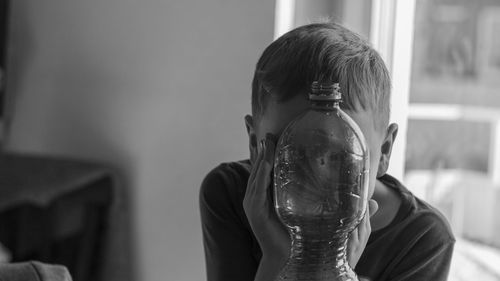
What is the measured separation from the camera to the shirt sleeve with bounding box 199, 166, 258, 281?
1138 millimetres

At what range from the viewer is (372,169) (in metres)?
0.88

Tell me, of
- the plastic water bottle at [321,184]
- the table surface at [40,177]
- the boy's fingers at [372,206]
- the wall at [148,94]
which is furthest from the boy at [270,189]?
the table surface at [40,177]

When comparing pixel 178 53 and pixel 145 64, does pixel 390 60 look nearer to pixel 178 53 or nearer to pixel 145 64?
pixel 178 53

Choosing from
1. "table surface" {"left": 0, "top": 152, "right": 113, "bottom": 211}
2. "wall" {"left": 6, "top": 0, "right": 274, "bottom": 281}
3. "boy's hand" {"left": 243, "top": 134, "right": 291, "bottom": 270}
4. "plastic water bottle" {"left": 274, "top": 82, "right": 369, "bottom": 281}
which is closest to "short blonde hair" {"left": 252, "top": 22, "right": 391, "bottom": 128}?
"boy's hand" {"left": 243, "top": 134, "right": 291, "bottom": 270}

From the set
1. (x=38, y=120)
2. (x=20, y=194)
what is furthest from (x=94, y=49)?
(x=20, y=194)

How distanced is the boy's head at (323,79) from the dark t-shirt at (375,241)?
0.15 meters

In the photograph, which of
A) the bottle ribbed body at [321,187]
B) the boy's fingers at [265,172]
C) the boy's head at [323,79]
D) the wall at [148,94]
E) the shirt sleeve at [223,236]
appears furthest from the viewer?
the wall at [148,94]

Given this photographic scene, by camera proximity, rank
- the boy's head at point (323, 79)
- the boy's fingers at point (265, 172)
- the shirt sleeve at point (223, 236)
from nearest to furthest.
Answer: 1. the boy's fingers at point (265, 172)
2. the boy's head at point (323, 79)
3. the shirt sleeve at point (223, 236)

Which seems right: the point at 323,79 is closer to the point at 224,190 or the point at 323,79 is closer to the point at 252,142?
the point at 252,142

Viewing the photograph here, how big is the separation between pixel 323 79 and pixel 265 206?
7.7 inches

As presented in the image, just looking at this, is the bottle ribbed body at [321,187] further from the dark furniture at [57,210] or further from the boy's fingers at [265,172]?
the dark furniture at [57,210]

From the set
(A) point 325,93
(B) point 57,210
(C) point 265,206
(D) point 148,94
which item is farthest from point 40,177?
(A) point 325,93

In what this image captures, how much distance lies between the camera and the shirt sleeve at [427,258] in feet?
3.33

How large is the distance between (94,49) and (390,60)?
1.20 meters
